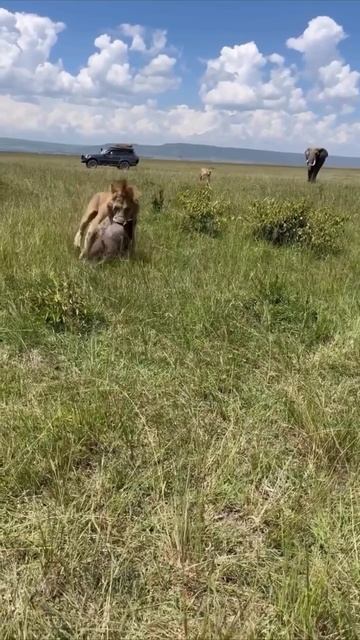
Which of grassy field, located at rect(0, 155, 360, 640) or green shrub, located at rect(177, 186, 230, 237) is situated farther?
green shrub, located at rect(177, 186, 230, 237)

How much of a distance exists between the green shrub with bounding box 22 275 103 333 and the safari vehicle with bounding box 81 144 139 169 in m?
43.0

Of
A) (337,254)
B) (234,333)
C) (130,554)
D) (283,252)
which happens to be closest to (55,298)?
(234,333)

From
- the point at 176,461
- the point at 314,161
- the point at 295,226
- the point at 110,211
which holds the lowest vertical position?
the point at 176,461

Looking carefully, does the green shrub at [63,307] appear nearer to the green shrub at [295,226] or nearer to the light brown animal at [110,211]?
the light brown animal at [110,211]

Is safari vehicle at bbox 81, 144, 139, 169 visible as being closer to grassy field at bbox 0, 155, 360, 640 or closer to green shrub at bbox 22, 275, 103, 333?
green shrub at bbox 22, 275, 103, 333

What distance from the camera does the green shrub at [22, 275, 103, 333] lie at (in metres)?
4.30

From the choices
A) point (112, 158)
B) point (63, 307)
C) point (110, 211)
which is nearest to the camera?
point (63, 307)

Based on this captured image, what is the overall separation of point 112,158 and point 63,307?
45222 millimetres

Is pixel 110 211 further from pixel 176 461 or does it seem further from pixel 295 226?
pixel 176 461

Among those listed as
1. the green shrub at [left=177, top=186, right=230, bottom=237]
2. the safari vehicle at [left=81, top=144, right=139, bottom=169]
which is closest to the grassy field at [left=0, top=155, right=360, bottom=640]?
the green shrub at [left=177, top=186, right=230, bottom=237]

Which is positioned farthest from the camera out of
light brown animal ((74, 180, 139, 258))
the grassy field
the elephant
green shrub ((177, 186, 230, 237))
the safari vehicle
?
the safari vehicle

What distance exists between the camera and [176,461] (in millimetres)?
2600

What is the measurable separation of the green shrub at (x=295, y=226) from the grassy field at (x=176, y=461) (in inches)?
133

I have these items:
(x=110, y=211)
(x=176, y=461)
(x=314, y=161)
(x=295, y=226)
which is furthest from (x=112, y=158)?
(x=176, y=461)
